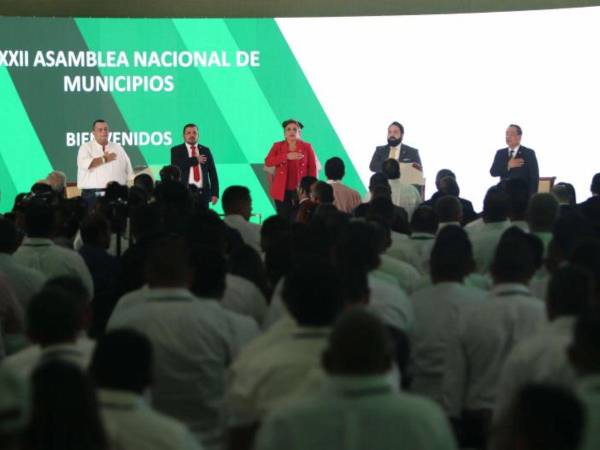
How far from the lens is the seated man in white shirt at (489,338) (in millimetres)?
4539

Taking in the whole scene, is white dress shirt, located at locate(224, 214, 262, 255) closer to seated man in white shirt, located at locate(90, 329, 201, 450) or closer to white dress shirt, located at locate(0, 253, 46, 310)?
white dress shirt, located at locate(0, 253, 46, 310)

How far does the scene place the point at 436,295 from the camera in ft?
16.7

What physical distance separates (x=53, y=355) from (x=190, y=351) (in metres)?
0.73

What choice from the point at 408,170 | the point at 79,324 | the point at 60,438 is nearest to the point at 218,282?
the point at 79,324

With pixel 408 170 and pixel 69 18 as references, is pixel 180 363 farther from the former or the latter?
pixel 69 18

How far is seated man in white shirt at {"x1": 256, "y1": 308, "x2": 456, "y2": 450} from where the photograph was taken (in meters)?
3.00

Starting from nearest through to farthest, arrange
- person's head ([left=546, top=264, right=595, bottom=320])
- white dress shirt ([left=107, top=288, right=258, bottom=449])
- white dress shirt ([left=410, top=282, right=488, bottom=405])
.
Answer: person's head ([left=546, top=264, right=595, bottom=320]) → white dress shirt ([left=107, top=288, right=258, bottom=449]) → white dress shirt ([left=410, top=282, right=488, bottom=405])

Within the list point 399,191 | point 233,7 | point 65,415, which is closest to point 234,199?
point 399,191

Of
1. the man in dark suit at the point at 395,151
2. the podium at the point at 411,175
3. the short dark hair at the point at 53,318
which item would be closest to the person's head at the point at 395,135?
the man in dark suit at the point at 395,151

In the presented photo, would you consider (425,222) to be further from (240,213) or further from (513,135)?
(513,135)

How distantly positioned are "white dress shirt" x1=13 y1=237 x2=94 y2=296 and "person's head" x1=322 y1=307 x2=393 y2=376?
365 centimetres

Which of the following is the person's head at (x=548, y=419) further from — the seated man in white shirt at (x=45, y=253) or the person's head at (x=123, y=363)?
the seated man in white shirt at (x=45, y=253)

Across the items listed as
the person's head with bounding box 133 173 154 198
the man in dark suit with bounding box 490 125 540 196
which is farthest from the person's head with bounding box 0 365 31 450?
the man in dark suit with bounding box 490 125 540 196

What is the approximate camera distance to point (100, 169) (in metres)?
13.7
